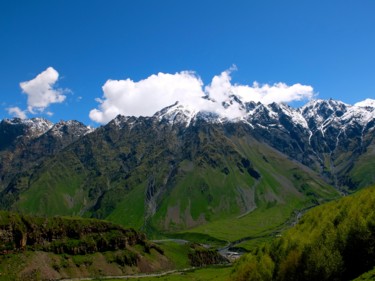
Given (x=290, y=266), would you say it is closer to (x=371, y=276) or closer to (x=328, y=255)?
(x=328, y=255)

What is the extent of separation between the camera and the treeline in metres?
80.9

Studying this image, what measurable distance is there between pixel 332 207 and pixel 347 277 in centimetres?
2461

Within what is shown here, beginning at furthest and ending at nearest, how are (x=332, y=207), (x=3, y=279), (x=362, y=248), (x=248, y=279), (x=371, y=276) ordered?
(x=3, y=279) → (x=332, y=207) → (x=248, y=279) → (x=362, y=248) → (x=371, y=276)

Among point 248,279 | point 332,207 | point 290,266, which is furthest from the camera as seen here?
point 332,207

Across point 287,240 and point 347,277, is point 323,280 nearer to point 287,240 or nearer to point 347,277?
point 347,277

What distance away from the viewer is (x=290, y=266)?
87.6m

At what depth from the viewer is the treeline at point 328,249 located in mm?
80875

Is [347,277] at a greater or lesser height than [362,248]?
lesser

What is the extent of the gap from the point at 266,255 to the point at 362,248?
2488 centimetres

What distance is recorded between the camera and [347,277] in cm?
8150

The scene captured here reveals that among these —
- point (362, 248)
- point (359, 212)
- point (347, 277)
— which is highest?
point (359, 212)

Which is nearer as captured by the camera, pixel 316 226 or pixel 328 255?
pixel 328 255

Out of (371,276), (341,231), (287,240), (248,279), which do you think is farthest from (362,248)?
(248,279)

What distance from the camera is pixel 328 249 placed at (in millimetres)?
82812
